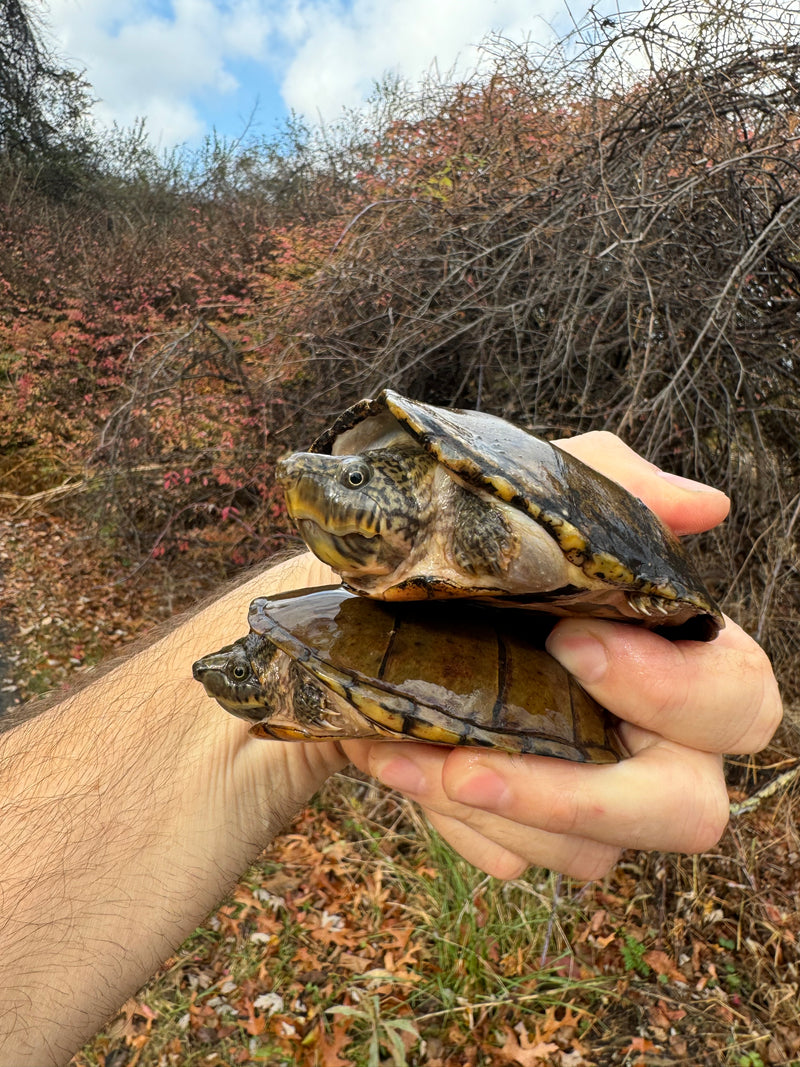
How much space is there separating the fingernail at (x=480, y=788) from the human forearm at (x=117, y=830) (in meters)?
0.47

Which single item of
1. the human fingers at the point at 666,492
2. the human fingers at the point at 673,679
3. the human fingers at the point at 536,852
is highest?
the human fingers at the point at 666,492

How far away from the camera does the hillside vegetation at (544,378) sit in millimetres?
2525

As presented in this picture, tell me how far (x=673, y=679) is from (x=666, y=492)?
47 cm

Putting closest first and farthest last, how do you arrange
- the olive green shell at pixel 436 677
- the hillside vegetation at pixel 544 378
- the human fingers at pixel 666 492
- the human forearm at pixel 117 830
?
the olive green shell at pixel 436 677
the human forearm at pixel 117 830
the human fingers at pixel 666 492
the hillside vegetation at pixel 544 378

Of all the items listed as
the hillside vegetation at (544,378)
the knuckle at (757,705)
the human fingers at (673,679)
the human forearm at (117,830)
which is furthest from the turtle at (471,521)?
the hillside vegetation at (544,378)

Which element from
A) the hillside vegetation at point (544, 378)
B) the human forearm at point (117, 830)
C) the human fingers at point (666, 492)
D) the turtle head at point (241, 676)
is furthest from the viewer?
the hillside vegetation at point (544, 378)

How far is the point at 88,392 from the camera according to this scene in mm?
7164

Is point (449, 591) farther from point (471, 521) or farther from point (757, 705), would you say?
point (757, 705)

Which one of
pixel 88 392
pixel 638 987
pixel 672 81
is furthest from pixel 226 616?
pixel 88 392

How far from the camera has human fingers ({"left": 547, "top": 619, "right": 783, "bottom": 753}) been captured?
125 cm

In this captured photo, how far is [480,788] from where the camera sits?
47.4 inches

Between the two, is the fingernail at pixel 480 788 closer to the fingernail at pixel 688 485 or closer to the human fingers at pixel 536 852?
the human fingers at pixel 536 852

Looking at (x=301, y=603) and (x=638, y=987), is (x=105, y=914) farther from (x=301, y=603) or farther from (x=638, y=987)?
(x=638, y=987)

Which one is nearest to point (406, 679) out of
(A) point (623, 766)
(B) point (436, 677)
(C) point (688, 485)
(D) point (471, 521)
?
(B) point (436, 677)
